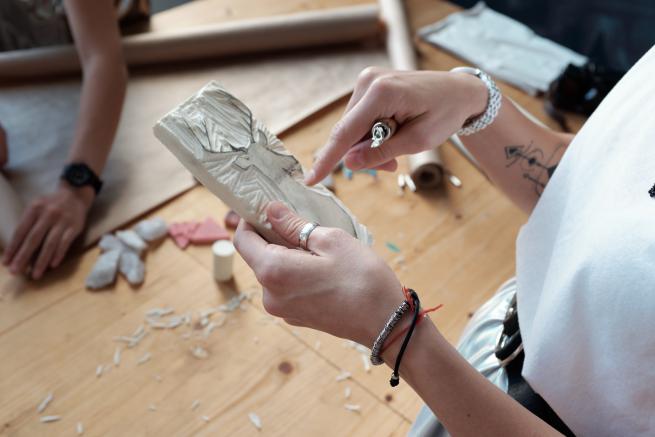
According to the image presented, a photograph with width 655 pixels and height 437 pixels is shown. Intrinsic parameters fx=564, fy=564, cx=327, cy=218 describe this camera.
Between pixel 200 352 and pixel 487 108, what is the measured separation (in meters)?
0.75

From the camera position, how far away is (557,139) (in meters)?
1.04

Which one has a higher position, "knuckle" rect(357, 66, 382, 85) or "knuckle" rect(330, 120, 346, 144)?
"knuckle" rect(357, 66, 382, 85)

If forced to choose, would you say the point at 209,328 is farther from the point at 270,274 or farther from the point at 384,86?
the point at 384,86

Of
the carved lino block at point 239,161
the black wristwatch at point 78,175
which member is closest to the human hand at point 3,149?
the black wristwatch at point 78,175

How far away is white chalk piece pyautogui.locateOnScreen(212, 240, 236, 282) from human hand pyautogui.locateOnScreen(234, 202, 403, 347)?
54 centimetres

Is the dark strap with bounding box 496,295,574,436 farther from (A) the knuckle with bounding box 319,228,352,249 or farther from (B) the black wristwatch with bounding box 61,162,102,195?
(B) the black wristwatch with bounding box 61,162,102,195

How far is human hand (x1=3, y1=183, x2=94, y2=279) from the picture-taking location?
51.1 inches

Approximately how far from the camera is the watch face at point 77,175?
1411 millimetres

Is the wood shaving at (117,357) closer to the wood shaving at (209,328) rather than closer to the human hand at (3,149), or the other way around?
the wood shaving at (209,328)

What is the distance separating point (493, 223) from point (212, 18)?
1.31 m

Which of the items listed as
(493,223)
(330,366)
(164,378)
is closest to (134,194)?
(164,378)

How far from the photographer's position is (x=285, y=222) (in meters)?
0.78

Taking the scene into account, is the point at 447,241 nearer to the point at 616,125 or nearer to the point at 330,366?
the point at 330,366

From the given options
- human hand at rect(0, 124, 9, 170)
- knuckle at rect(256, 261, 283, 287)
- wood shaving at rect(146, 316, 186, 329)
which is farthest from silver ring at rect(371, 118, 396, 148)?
human hand at rect(0, 124, 9, 170)
